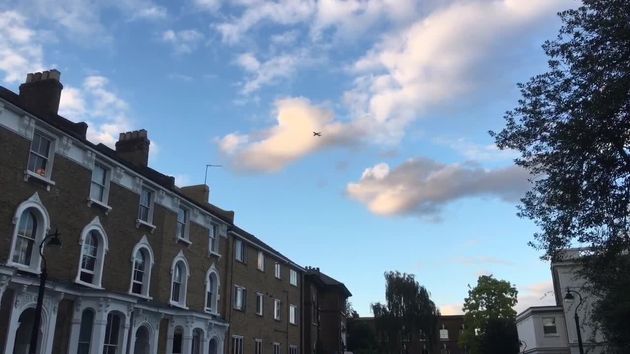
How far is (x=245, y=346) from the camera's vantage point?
112ft

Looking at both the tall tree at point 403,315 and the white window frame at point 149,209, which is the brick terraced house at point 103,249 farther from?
the tall tree at point 403,315

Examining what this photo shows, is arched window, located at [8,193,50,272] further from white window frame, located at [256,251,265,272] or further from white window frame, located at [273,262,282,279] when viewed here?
white window frame, located at [273,262,282,279]

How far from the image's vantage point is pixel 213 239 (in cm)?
3234

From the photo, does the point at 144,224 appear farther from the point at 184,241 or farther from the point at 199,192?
the point at 199,192

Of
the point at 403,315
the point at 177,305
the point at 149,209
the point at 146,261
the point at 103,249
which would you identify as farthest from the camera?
the point at 403,315

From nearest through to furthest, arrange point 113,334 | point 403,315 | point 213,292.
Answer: point 113,334, point 213,292, point 403,315

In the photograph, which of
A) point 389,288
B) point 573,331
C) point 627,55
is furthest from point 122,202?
point 389,288

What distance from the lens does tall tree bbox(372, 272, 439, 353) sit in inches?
2569

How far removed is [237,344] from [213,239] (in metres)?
6.74

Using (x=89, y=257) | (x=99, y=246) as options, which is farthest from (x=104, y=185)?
(x=89, y=257)

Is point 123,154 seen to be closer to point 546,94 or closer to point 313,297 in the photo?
point 546,94

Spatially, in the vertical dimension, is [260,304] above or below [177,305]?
above

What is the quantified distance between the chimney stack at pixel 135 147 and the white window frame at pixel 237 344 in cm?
1226

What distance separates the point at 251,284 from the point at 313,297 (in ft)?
49.9
